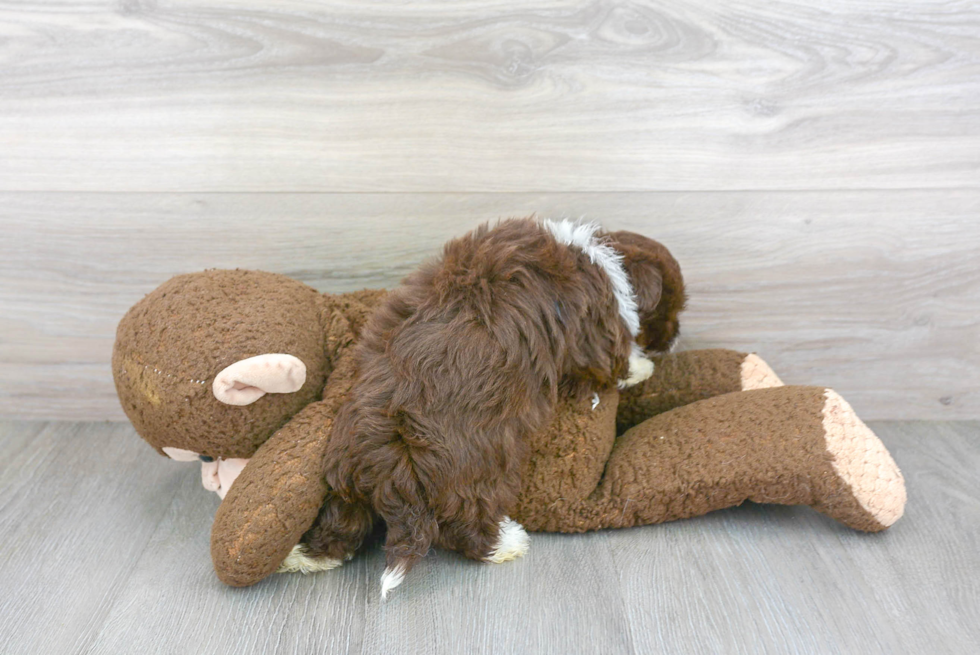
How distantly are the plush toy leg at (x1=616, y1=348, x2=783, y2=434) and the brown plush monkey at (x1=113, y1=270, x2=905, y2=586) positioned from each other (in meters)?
0.07

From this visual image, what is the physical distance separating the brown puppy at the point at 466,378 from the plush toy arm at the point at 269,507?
3 cm

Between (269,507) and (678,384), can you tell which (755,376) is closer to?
(678,384)

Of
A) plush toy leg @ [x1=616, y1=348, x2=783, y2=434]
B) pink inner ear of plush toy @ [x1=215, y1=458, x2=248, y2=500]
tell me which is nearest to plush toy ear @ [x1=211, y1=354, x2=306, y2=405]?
pink inner ear of plush toy @ [x1=215, y1=458, x2=248, y2=500]

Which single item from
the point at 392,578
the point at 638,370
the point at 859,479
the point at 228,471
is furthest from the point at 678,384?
the point at 228,471

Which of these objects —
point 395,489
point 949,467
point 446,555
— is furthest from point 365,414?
point 949,467

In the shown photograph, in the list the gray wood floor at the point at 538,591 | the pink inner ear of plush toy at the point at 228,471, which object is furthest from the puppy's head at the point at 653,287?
the pink inner ear of plush toy at the point at 228,471

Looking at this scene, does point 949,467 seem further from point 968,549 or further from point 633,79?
point 633,79

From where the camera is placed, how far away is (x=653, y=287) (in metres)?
0.87

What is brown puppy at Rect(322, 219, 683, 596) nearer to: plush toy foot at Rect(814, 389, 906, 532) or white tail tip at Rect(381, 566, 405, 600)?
white tail tip at Rect(381, 566, 405, 600)

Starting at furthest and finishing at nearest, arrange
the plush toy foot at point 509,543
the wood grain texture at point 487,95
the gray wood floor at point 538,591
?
the wood grain texture at point 487,95 < the plush toy foot at point 509,543 < the gray wood floor at point 538,591

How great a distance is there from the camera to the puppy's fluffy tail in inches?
30.5

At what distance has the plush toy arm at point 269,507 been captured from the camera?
2.52ft

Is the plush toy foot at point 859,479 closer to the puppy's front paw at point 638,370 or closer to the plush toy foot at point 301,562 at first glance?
the puppy's front paw at point 638,370

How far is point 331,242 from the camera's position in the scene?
1077mm
